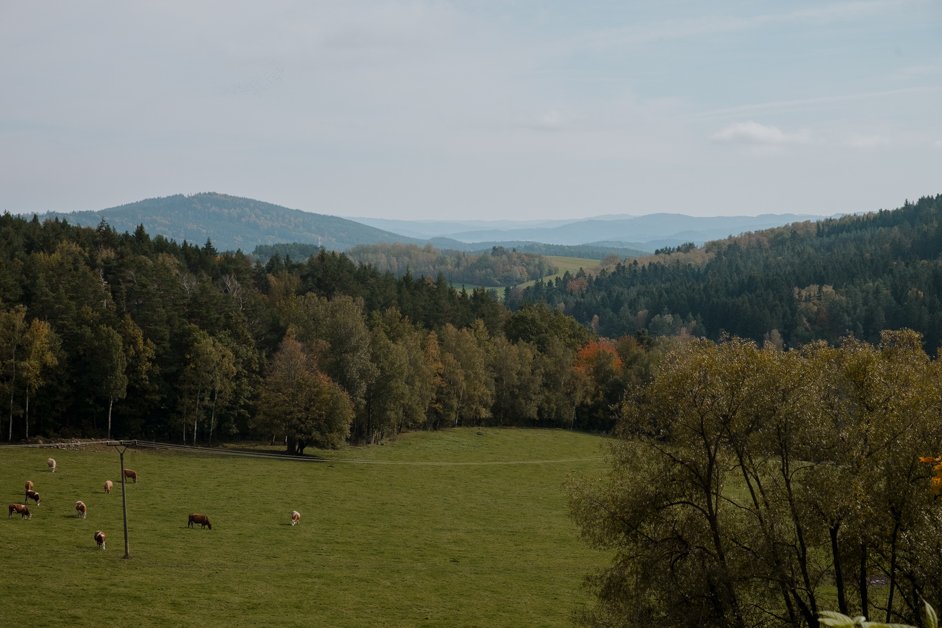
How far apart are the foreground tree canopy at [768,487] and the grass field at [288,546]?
1021 centimetres

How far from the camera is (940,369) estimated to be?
31.2 m

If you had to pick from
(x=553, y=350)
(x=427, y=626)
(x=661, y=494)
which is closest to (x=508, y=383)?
(x=553, y=350)

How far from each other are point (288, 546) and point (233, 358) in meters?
43.1

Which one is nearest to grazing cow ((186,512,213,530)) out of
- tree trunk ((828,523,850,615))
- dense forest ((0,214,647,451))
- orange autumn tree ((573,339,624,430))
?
dense forest ((0,214,647,451))

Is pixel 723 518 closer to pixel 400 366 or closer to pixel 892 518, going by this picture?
pixel 892 518

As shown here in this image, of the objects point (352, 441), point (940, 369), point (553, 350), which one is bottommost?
point (352, 441)

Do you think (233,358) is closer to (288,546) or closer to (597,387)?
(288,546)

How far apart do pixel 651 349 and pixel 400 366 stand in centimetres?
6199

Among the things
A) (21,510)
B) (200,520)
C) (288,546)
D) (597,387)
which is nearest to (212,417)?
(200,520)

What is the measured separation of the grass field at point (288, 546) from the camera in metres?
40.9

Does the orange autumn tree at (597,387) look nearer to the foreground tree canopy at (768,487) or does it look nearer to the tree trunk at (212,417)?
the tree trunk at (212,417)

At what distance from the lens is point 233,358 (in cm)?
9269

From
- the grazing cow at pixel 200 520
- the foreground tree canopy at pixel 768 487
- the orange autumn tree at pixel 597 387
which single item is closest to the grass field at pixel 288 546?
the grazing cow at pixel 200 520

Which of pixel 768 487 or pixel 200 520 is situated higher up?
pixel 768 487
